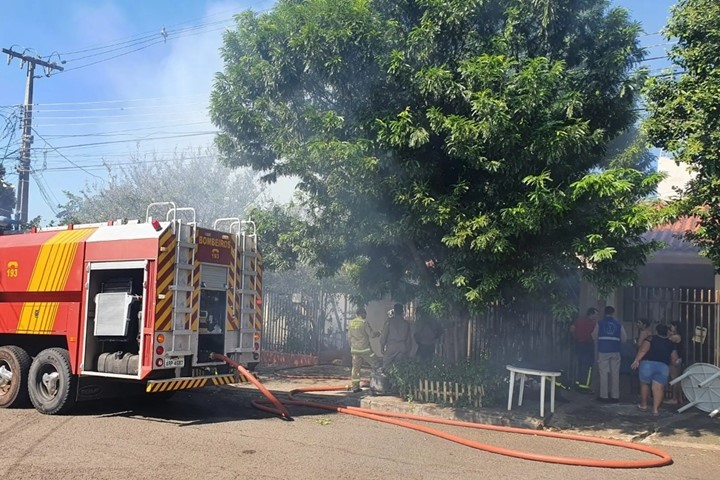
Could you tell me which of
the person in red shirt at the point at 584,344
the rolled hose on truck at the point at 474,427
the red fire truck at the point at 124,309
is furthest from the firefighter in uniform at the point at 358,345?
Result: the person in red shirt at the point at 584,344

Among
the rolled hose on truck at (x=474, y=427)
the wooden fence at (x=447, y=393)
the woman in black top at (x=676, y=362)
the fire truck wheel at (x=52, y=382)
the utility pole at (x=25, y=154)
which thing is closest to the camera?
the rolled hose on truck at (x=474, y=427)

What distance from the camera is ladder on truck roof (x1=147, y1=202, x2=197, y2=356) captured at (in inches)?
340

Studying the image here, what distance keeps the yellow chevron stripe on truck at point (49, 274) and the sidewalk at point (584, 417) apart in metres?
3.56

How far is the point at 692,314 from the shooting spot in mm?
11375

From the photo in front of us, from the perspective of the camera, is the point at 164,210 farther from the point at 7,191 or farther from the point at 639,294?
the point at 639,294

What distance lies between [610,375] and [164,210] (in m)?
16.2

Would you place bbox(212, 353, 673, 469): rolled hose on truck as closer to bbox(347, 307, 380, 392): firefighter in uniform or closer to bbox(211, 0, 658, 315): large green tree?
bbox(347, 307, 380, 392): firefighter in uniform

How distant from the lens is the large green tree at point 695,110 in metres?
7.93

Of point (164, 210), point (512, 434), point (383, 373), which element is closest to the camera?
point (512, 434)

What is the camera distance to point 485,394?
388 inches

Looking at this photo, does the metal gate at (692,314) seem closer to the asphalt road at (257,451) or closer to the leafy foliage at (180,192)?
the asphalt road at (257,451)

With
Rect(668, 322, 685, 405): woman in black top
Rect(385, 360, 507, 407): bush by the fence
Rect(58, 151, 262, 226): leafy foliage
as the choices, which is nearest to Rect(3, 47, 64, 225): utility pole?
Rect(58, 151, 262, 226): leafy foliage

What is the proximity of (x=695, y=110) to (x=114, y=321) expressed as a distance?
827 centimetres

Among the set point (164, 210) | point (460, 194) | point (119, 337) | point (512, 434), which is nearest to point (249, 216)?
point (119, 337)
